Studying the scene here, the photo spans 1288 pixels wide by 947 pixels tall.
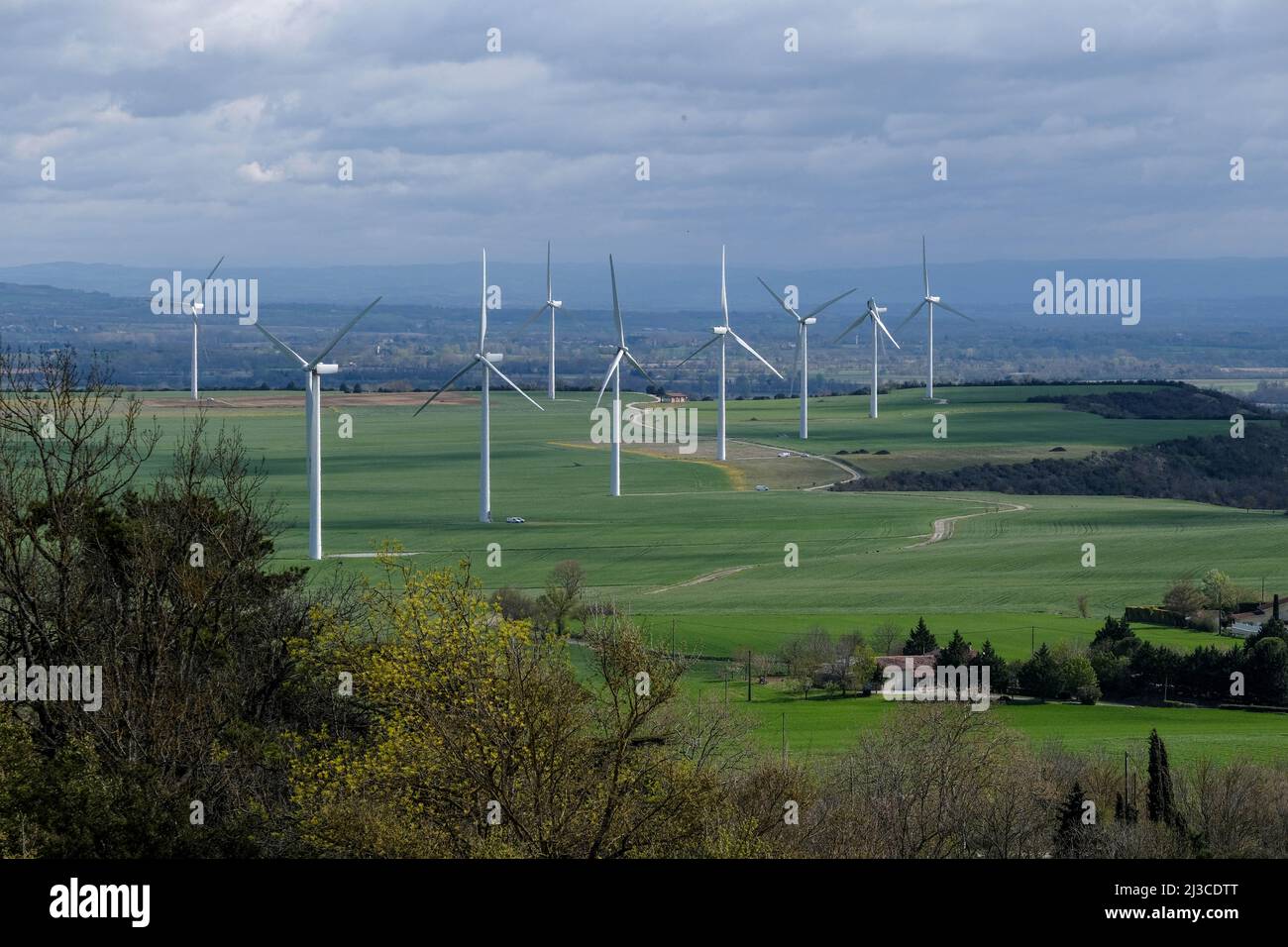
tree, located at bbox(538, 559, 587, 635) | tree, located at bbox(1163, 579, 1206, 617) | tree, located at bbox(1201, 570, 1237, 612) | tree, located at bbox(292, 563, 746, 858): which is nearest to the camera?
tree, located at bbox(292, 563, 746, 858)

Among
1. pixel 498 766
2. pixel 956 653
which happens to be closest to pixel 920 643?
pixel 956 653

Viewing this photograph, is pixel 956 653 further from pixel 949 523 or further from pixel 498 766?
pixel 949 523

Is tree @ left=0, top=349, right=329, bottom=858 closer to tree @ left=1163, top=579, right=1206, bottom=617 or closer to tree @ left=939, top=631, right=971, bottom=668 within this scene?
tree @ left=939, top=631, right=971, bottom=668

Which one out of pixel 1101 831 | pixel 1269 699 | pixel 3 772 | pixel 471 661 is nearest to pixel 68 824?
pixel 3 772

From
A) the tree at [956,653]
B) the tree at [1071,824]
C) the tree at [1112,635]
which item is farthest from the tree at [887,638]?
the tree at [1071,824]

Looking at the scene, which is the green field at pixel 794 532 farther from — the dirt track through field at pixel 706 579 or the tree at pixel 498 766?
the tree at pixel 498 766

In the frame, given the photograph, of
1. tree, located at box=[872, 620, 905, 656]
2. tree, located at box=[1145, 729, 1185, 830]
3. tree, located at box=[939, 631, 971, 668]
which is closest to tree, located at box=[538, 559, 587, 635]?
tree, located at box=[872, 620, 905, 656]

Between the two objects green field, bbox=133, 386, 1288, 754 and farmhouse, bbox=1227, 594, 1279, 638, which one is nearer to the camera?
green field, bbox=133, 386, 1288, 754
